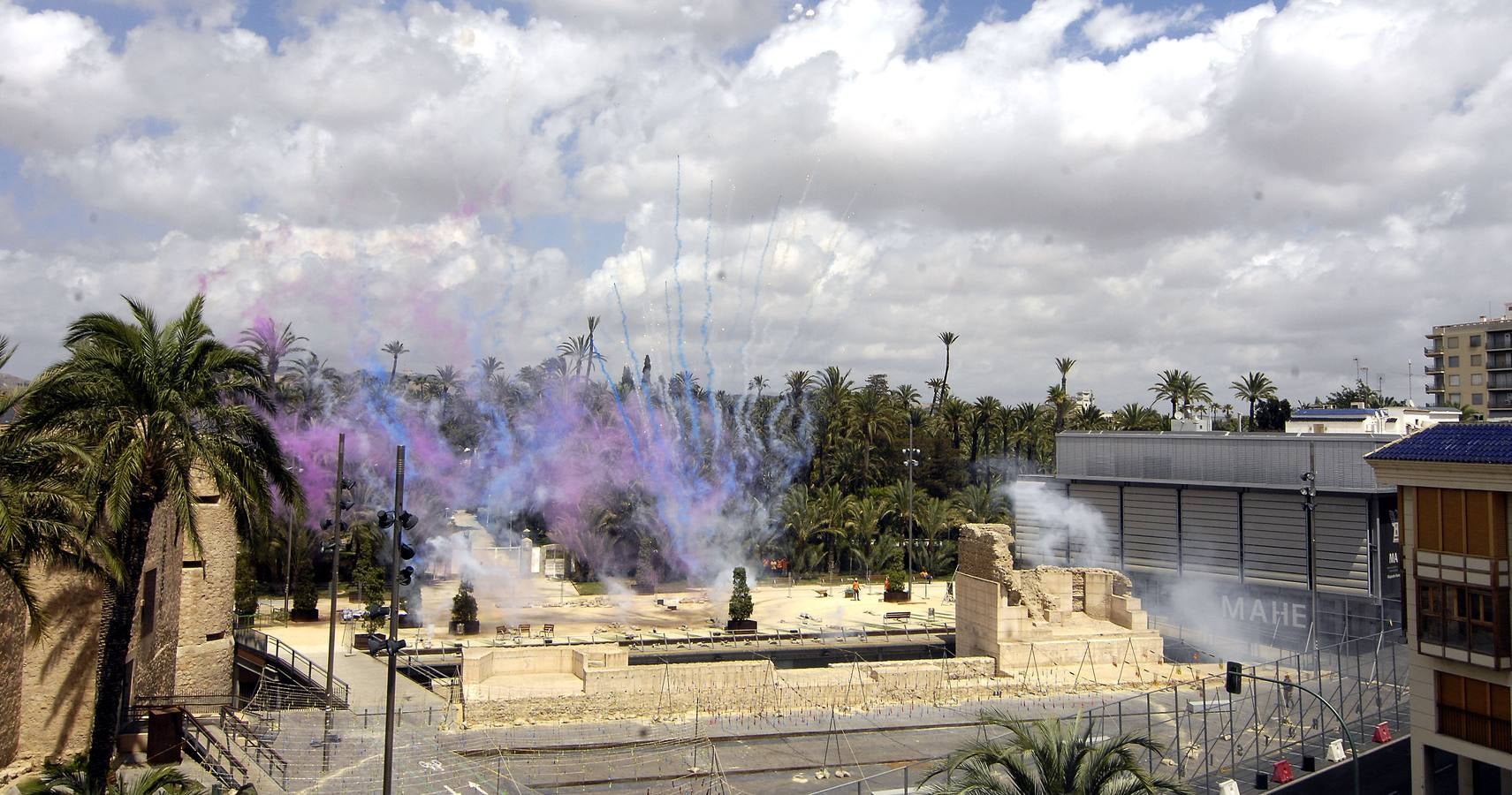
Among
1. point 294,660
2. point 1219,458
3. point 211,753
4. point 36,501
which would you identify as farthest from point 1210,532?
point 36,501

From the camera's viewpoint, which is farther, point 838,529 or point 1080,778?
point 838,529

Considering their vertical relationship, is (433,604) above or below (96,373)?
below

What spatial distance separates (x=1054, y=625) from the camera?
115 feet

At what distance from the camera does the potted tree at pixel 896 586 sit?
46.3m

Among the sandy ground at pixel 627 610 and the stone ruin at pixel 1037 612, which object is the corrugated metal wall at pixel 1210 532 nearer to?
the stone ruin at pixel 1037 612

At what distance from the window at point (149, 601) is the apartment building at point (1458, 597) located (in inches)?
954

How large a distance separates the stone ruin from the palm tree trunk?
23.1m

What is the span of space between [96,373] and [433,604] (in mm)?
27411

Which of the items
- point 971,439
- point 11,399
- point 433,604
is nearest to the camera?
point 11,399

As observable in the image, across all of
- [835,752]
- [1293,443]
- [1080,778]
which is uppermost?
[1293,443]

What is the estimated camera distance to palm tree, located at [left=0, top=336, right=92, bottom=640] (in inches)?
547

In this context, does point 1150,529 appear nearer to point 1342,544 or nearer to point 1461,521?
point 1342,544

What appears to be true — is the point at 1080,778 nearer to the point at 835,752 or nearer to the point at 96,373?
the point at 835,752

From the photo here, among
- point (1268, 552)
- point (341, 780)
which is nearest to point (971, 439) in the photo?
point (1268, 552)
